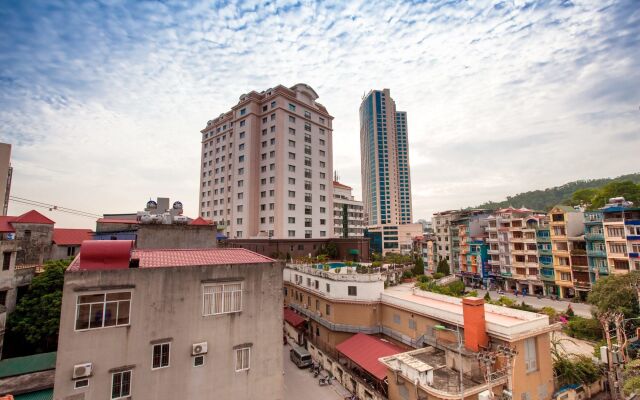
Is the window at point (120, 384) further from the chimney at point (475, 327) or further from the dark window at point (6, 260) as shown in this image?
the dark window at point (6, 260)

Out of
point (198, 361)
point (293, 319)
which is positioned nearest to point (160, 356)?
point (198, 361)

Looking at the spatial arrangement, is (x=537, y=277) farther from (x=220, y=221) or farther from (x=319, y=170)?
(x=220, y=221)

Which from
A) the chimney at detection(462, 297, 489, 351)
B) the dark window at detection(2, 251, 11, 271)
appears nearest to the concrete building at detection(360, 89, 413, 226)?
the chimney at detection(462, 297, 489, 351)

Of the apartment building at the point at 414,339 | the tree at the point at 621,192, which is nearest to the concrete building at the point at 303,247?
the apartment building at the point at 414,339

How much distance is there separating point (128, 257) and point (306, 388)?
19.4 meters

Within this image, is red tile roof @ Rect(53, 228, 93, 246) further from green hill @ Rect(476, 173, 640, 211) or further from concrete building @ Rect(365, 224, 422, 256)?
green hill @ Rect(476, 173, 640, 211)

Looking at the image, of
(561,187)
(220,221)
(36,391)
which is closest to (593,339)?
(36,391)

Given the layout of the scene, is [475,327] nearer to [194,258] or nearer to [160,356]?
[194,258]

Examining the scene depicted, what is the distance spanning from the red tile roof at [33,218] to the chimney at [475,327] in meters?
45.5

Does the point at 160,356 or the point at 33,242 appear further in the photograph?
the point at 33,242

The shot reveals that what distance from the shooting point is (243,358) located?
49.5 feet

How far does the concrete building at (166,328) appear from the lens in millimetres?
12250

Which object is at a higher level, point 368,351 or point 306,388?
point 368,351

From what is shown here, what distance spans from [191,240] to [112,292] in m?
11.4
